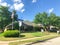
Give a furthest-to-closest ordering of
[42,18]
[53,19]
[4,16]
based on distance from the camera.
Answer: [42,18], [53,19], [4,16]

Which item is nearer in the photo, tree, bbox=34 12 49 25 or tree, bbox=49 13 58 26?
tree, bbox=49 13 58 26

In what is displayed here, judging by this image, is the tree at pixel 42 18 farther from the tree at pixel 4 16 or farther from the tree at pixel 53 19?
the tree at pixel 4 16

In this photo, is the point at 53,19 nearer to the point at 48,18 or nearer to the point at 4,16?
the point at 48,18

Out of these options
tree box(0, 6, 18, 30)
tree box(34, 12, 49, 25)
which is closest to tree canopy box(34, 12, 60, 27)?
tree box(34, 12, 49, 25)

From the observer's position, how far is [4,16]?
61.2 meters

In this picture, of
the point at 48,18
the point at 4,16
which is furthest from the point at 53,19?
the point at 4,16

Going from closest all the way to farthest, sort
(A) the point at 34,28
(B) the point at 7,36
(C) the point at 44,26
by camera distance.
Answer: (B) the point at 7,36 → (A) the point at 34,28 → (C) the point at 44,26

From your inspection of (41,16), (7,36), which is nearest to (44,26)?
(41,16)

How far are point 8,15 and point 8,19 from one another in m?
1.49

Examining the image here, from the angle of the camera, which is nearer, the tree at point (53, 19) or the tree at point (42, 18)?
the tree at point (53, 19)

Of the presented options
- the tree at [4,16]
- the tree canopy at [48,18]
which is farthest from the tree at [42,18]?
the tree at [4,16]

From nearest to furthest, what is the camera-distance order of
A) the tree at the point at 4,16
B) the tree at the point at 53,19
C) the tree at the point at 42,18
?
the tree at the point at 4,16 < the tree at the point at 53,19 < the tree at the point at 42,18

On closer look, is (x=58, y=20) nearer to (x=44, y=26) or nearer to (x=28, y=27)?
(x=44, y=26)

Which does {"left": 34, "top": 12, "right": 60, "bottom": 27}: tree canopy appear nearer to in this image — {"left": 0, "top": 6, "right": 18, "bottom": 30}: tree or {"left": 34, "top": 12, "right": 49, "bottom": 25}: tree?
{"left": 34, "top": 12, "right": 49, "bottom": 25}: tree
